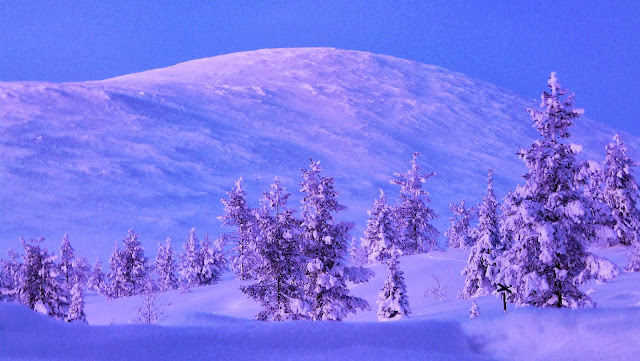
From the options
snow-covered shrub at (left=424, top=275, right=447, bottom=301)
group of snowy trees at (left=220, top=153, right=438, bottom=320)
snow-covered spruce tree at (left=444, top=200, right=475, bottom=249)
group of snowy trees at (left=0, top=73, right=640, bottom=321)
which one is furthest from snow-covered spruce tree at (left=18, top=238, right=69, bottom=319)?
snow-covered spruce tree at (left=444, top=200, right=475, bottom=249)

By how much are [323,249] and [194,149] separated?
123836 millimetres

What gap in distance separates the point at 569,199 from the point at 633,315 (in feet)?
46.5

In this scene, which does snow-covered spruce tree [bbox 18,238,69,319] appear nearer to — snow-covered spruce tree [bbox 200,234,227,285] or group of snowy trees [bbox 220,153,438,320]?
group of snowy trees [bbox 220,153,438,320]

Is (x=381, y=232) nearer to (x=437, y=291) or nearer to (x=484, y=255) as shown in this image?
(x=437, y=291)

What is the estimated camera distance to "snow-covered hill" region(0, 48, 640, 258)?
10694 cm

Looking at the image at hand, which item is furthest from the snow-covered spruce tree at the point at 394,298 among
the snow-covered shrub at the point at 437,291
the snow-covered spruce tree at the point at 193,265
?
the snow-covered spruce tree at the point at 193,265

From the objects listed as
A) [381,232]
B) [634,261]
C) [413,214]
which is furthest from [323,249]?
[413,214]

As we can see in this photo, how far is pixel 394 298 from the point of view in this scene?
29016 mm

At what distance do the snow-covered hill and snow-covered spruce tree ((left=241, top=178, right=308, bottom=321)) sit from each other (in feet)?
228

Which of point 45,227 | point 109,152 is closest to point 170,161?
point 109,152

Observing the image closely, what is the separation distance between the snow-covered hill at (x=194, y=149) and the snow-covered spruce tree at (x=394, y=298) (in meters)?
68.7

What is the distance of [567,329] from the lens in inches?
175

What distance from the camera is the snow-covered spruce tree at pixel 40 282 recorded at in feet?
87.5

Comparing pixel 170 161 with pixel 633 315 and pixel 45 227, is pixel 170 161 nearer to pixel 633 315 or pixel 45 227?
pixel 45 227
